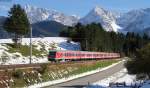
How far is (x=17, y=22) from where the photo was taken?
119625mm

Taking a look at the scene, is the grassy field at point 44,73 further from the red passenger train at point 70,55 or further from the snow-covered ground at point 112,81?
the snow-covered ground at point 112,81

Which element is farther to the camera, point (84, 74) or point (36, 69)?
point (84, 74)

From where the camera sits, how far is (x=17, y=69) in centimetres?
6162

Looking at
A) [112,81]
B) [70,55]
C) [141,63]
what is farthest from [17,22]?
[141,63]

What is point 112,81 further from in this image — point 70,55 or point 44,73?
point 70,55

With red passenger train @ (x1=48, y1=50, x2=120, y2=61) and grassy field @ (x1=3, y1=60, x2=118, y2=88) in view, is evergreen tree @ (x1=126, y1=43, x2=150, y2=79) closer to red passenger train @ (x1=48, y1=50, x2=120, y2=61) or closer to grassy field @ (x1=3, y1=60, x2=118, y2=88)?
grassy field @ (x1=3, y1=60, x2=118, y2=88)

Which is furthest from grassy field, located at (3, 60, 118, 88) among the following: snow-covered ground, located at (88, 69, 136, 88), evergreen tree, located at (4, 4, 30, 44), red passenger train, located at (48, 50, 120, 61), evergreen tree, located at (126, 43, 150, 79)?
evergreen tree, located at (4, 4, 30, 44)

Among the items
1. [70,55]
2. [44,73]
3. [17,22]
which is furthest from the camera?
[17,22]

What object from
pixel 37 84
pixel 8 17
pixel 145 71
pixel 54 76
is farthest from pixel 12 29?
pixel 145 71

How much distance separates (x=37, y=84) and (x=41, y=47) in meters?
79.4

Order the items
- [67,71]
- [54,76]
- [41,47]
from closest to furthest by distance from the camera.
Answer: [54,76] → [67,71] → [41,47]

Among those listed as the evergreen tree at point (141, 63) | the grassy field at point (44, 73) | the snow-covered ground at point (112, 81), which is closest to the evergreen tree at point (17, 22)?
the grassy field at point (44, 73)

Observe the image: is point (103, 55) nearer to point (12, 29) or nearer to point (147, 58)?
point (12, 29)

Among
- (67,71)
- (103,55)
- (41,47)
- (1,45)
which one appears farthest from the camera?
(103,55)
